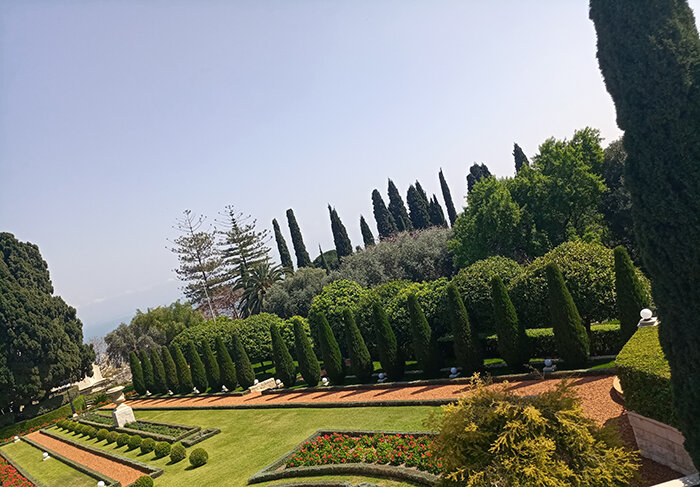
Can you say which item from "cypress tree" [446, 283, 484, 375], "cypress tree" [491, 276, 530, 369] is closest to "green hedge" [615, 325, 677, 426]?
"cypress tree" [491, 276, 530, 369]

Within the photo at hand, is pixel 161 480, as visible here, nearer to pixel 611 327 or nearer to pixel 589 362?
pixel 589 362

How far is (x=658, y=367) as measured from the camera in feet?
24.4

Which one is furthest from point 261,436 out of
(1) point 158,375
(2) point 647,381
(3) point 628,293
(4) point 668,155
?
(1) point 158,375

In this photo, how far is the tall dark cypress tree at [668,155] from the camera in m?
5.70

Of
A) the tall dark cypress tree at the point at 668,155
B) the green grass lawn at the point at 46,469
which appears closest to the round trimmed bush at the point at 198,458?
the green grass lawn at the point at 46,469

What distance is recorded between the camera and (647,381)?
7.43 m

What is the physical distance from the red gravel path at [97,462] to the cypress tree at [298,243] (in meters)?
28.9

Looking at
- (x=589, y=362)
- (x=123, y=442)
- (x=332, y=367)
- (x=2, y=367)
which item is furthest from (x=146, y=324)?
(x=589, y=362)

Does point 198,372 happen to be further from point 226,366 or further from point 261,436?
point 261,436

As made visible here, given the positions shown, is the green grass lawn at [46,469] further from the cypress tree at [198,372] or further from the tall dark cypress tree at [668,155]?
the tall dark cypress tree at [668,155]

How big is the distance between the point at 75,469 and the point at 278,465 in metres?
11.9

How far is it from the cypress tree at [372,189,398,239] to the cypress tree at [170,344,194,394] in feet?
96.6

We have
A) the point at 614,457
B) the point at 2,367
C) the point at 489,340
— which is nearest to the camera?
the point at 614,457

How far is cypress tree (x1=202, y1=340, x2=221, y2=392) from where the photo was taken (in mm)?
26625
